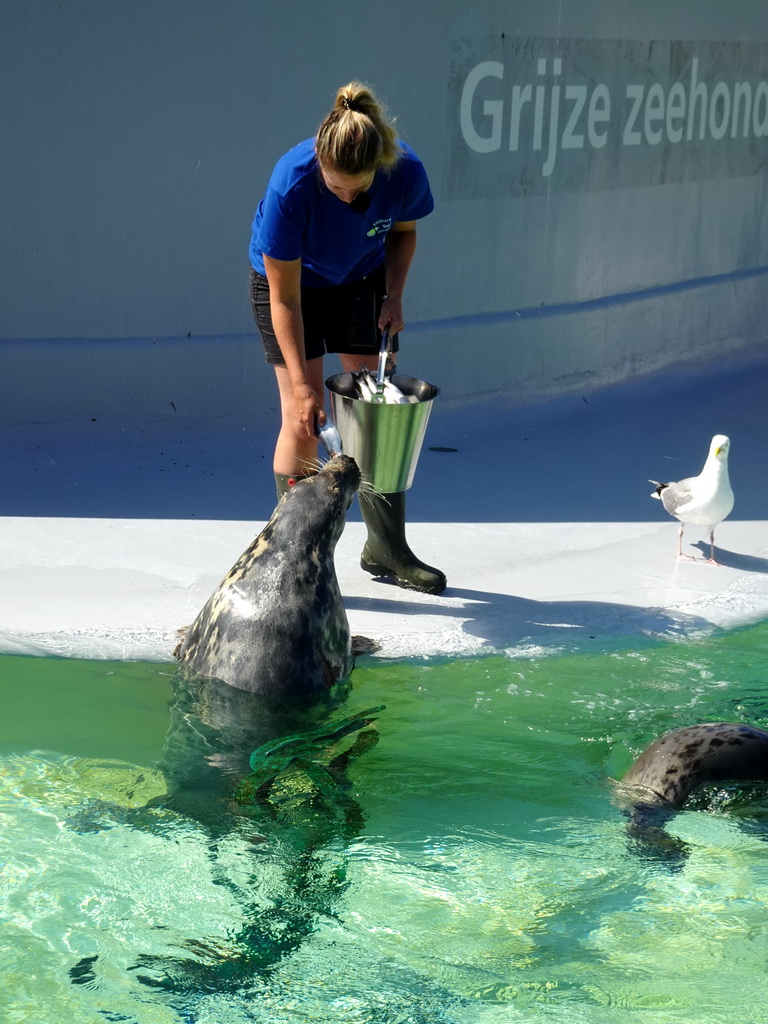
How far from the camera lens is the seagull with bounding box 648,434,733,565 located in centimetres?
531

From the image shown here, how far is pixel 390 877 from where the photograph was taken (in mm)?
3094

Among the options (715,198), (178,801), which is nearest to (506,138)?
(715,198)

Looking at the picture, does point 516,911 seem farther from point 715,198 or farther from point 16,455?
point 715,198

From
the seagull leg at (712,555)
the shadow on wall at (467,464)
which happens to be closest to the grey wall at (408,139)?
the shadow on wall at (467,464)

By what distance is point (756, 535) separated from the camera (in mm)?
5832

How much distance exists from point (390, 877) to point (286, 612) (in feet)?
3.83

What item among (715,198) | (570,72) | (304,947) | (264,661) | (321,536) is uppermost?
(570,72)

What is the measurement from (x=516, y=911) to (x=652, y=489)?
12.3ft

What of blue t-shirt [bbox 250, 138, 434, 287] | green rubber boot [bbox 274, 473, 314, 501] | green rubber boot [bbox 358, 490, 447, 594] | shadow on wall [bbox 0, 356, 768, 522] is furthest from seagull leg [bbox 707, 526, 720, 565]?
blue t-shirt [bbox 250, 138, 434, 287]

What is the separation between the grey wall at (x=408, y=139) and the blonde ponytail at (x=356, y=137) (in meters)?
2.65

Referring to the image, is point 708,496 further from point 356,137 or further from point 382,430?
point 356,137

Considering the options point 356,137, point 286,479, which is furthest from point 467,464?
point 356,137

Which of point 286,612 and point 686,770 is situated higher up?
point 286,612

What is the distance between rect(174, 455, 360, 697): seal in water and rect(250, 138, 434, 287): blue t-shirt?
2.43 ft
